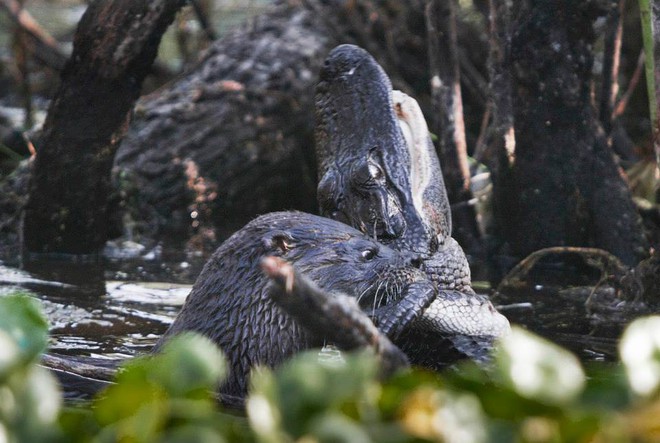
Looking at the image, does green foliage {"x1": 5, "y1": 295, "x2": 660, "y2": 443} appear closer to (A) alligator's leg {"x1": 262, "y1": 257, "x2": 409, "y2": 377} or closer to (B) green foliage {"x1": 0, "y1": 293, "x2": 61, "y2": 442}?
(B) green foliage {"x1": 0, "y1": 293, "x2": 61, "y2": 442}

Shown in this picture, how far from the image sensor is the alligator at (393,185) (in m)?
3.59

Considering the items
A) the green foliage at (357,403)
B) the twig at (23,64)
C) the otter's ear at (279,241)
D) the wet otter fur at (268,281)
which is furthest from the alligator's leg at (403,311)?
the twig at (23,64)

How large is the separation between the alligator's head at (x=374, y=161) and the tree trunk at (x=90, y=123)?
53.2 inches

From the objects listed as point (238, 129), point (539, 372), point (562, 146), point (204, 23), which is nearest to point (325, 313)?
point (539, 372)

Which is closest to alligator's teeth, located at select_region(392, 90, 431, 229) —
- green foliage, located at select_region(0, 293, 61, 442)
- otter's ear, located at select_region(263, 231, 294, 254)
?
otter's ear, located at select_region(263, 231, 294, 254)

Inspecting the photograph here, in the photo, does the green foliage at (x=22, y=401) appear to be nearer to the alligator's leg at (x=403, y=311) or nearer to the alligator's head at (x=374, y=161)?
the alligator's leg at (x=403, y=311)

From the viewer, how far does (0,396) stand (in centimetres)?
129

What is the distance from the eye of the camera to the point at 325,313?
1.78m

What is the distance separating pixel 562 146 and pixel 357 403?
4.86 m

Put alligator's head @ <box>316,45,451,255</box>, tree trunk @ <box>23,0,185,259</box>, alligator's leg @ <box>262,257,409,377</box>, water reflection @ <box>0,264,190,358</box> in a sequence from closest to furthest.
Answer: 1. alligator's leg @ <box>262,257,409,377</box>
2. alligator's head @ <box>316,45,451,255</box>
3. water reflection @ <box>0,264,190,358</box>
4. tree trunk @ <box>23,0,185,259</box>

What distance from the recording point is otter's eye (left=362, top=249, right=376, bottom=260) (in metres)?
3.07

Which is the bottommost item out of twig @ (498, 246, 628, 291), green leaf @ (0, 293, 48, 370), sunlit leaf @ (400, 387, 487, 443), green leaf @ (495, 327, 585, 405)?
twig @ (498, 246, 628, 291)

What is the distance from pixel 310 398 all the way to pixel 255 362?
1706 mm

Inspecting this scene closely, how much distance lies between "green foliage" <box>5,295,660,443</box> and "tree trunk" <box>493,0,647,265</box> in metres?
4.60
